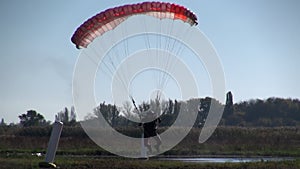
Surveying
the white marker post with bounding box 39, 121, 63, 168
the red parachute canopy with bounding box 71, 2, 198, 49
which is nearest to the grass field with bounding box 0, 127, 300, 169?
the white marker post with bounding box 39, 121, 63, 168

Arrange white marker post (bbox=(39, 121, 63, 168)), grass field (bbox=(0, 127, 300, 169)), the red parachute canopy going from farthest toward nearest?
the red parachute canopy < grass field (bbox=(0, 127, 300, 169)) < white marker post (bbox=(39, 121, 63, 168))

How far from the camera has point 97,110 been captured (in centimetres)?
6319

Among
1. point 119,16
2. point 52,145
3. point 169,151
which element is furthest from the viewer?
point 169,151

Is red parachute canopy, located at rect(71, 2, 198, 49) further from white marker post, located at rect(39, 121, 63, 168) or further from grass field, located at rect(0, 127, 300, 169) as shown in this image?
white marker post, located at rect(39, 121, 63, 168)

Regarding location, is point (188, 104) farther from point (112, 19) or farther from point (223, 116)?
point (112, 19)

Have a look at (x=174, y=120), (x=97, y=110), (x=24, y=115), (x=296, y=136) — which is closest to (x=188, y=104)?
(x=174, y=120)

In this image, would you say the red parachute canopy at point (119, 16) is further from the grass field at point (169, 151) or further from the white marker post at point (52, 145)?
the white marker post at point (52, 145)

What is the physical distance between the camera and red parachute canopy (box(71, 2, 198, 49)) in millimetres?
21125

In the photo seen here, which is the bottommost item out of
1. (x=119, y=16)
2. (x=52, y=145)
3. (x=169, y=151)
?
(x=52, y=145)

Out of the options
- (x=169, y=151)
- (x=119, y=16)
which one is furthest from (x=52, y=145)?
(x=169, y=151)

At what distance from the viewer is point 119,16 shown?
2141cm

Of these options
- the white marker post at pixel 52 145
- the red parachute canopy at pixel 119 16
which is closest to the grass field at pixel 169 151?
the white marker post at pixel 52 145

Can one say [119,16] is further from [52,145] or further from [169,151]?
[169,151]

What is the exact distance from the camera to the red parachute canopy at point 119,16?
2112 centimetres
